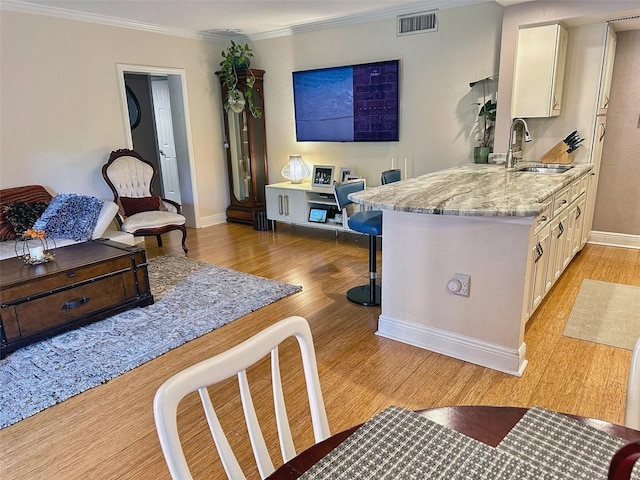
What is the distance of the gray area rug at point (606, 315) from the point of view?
8.77 feet

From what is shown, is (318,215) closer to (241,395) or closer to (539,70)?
(539,70)

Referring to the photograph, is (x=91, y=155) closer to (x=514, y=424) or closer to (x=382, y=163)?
(x=382, y=163)

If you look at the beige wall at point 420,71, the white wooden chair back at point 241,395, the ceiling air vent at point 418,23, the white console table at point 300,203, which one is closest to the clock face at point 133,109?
the beige wall at point 420,71

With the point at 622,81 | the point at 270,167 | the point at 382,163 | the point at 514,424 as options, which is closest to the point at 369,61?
the point at 382,163

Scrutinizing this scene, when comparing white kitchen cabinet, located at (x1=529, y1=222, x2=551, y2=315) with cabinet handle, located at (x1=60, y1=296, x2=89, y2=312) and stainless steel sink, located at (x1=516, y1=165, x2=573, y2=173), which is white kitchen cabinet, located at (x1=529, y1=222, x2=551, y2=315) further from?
cabinet handle, located at (x1=60, y1=296, x2=89, y2=312)

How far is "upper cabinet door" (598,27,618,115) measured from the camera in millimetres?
3732

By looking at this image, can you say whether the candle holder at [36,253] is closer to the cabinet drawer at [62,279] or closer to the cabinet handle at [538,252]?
the cabinet drawer at [62,279]

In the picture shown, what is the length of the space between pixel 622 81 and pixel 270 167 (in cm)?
411

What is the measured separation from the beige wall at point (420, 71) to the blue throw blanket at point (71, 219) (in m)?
2.78

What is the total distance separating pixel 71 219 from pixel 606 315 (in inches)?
165

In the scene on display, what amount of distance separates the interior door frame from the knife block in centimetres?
423

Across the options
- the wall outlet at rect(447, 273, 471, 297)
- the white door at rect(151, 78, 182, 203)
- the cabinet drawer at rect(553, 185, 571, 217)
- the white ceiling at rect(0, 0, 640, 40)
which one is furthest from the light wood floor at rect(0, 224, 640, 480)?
the white door at rect(151, 78, 182, 203)

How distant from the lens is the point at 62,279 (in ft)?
9.44

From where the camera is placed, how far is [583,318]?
2.91m
